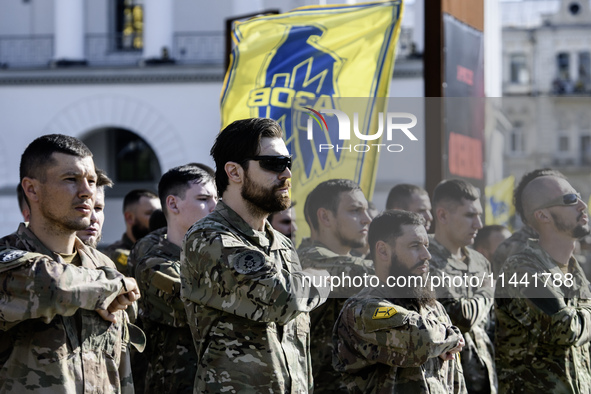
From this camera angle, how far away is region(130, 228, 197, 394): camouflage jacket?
441 centimetres

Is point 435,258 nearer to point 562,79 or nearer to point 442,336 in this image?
point 442,336

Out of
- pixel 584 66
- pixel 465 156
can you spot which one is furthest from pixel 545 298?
pixel 584 66

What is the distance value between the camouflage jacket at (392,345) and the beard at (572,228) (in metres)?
0.80

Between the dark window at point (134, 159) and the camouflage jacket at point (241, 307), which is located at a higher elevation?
the dark window at point (134, 159)

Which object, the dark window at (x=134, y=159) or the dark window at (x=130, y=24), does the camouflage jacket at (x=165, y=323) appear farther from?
the dark window at (x=130, y=24)

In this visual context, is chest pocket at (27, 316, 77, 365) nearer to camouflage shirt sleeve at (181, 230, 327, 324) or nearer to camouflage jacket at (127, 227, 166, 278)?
camouflage shirt sleeve at (181, 230, 327, 324)

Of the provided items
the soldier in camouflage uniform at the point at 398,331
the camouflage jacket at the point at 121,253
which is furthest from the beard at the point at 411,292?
the camouflage jacket at the point at 121,253

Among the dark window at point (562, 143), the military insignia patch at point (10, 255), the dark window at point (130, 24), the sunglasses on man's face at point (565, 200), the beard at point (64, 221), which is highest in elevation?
the dark window at point (130, 24)

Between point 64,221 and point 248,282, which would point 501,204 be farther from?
point 64,221

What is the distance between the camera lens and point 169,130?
19.7 meters

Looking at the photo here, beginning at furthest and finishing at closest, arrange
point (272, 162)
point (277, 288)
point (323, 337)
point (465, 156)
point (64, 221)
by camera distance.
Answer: point (465, 156) → point (323, 337) → point (272, 162) → point (64, 221) → point (277, 288)

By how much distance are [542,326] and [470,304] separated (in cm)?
36

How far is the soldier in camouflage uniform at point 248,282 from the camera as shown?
125 inches

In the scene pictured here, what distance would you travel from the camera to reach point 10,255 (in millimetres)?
3061
